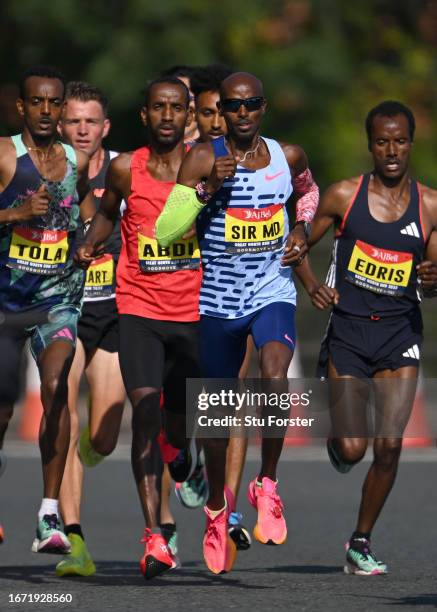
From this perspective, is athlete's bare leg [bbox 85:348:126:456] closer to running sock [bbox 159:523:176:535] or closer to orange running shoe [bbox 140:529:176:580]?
running sock [bbox 159:523:176:535]

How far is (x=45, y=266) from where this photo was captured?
32.5ft

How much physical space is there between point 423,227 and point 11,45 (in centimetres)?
1588

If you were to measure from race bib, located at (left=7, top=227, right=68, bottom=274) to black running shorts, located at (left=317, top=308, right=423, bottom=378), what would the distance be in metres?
1.58

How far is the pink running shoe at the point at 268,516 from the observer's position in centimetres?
987

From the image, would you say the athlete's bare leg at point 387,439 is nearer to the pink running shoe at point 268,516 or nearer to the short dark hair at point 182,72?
the pink running shoe at point 268,516

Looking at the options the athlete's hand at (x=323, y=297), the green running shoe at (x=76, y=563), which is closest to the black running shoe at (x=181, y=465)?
the green running shoe at (x=76, y=563)

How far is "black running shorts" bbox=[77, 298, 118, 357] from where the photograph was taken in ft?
36.2

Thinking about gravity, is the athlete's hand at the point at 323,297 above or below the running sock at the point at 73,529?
above

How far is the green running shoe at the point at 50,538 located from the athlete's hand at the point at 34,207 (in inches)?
59.4

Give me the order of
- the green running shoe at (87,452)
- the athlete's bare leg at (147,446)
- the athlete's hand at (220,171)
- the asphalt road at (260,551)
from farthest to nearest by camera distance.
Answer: the green running shoe at (87,452), the athlete's bare leg at (147,446), the athlete's hand at (220,171), the asphalt road at (260,551)

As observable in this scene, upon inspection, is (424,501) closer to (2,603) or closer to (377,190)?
(377,190)

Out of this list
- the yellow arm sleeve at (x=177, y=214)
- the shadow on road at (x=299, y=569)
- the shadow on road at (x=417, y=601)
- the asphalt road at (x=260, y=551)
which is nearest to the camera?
the shadow on road at (x=417, y=601)

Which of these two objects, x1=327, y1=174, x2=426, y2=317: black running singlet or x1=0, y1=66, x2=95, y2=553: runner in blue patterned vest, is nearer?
x1=0, y1=66, x2=95, y2=553: runner in blue patterned vest

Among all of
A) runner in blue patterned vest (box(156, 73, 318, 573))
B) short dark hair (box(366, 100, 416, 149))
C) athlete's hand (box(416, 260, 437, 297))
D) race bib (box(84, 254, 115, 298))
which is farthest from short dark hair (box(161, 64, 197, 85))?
athlete's hand (box(416, 260, 437, 297))
